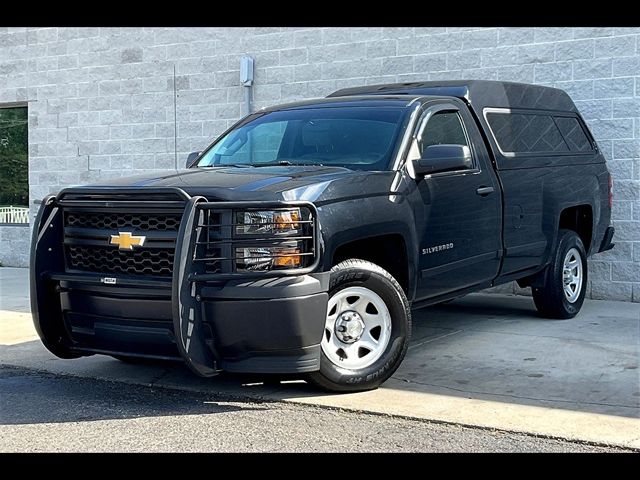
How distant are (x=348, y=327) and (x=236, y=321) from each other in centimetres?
89

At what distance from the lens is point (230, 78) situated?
41.3 ft

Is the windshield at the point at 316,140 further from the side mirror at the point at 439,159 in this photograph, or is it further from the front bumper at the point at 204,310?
the front bumper at the point at 204,310

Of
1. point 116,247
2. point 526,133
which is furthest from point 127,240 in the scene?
point 526,133

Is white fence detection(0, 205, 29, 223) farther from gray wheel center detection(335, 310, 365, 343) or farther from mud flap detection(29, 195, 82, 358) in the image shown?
gray wheel center detection(335, 310, 365, 343)

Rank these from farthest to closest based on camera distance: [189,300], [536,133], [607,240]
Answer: [607,240], [536,133], [189,300]

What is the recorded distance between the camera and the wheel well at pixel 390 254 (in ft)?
21.3

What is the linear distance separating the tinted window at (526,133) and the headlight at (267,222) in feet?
9.63

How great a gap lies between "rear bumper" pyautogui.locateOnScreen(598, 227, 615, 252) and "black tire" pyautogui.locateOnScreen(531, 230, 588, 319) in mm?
604

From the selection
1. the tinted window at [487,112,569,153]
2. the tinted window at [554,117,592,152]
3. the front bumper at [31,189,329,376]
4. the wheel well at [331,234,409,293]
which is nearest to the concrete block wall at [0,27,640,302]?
the tinted window at [554,117,592,152]

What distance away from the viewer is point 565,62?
10305 mm

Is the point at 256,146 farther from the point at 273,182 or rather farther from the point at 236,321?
the point at 236,321

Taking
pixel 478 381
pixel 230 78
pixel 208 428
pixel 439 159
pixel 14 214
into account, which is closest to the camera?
pixel 208 428

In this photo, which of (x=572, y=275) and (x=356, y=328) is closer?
(x=356, y=328)
